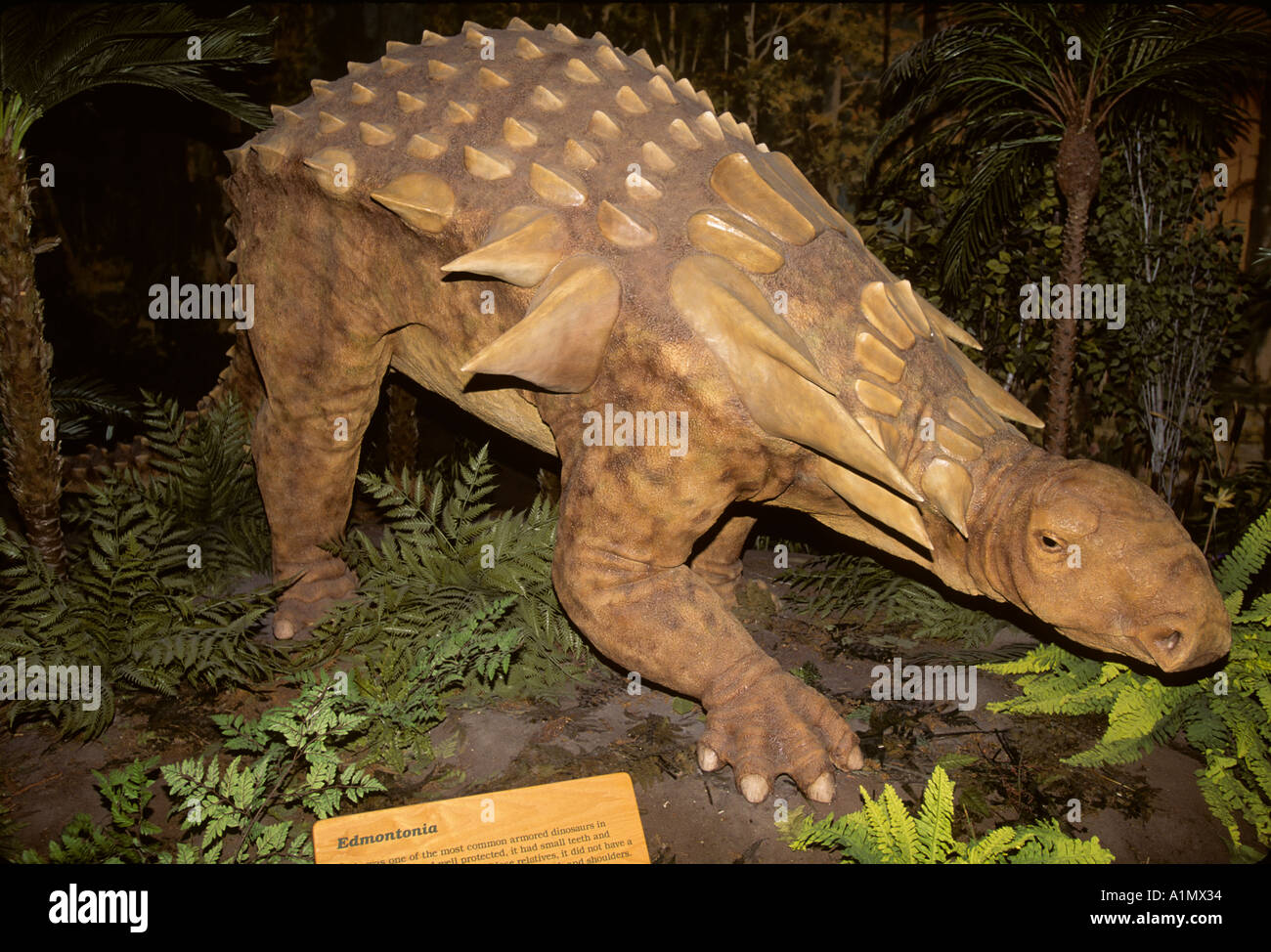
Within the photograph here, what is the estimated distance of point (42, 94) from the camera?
3871 mm

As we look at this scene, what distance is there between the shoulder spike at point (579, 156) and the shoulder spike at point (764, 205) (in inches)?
15.8

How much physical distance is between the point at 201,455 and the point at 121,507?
17.4 inches

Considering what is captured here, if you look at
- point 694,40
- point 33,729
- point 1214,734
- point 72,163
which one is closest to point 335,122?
point 33,729

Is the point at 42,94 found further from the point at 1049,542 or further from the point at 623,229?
the point at 1049,542

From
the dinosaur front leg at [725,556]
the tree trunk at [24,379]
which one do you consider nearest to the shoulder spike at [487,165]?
the dinosaur front leg at [725,556]

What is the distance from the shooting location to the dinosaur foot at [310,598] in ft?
12.7

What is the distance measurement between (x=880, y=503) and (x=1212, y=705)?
1.65 metres

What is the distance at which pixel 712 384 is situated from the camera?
8.32 feet

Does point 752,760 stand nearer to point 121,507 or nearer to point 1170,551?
point 1170,551

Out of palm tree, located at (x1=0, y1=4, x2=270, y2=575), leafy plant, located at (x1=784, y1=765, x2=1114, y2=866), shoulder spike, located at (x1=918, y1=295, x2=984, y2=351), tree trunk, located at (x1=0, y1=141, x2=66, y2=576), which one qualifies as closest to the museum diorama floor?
leafy plant, located at (x1=784, y1=765, x2=1114, y2=866)

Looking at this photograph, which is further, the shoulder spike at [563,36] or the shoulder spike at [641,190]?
the shoulder spike at [563,36]

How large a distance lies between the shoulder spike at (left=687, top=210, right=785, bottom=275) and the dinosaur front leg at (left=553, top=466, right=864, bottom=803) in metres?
0.71

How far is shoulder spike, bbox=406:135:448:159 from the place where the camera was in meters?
2.85

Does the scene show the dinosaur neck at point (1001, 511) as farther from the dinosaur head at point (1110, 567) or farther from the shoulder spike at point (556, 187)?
the shoulder spike at point (556, 187)
